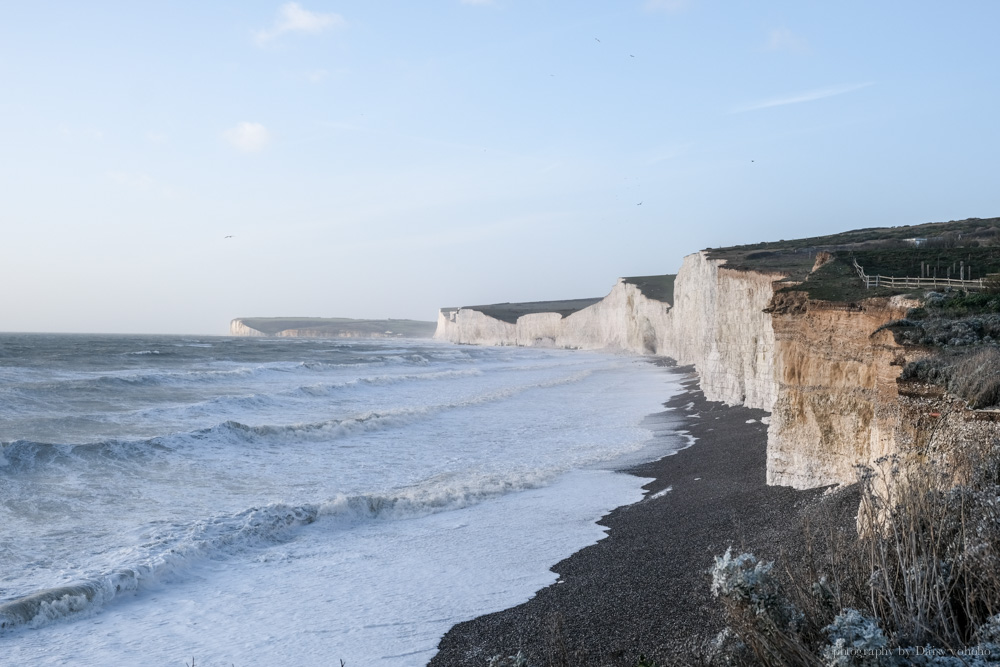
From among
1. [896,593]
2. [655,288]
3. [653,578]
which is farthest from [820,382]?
[655,288]

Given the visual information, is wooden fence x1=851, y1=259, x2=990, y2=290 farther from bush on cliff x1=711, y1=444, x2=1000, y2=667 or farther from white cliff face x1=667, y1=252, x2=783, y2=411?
bush on cliff x1=711, y1=444, x2=1000, y2=667

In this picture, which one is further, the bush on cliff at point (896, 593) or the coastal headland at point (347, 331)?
the coastal headland at point (347, 331)

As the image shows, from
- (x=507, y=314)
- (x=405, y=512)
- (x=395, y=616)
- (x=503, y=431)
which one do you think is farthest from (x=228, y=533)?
(x=507, y=314)

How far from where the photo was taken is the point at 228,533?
1100 cm

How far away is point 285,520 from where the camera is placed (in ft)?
38.8

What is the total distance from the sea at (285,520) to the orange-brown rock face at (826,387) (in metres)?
3.05

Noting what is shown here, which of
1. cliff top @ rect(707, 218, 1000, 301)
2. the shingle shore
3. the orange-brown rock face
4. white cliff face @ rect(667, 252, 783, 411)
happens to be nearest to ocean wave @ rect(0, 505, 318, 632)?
the shingle shore

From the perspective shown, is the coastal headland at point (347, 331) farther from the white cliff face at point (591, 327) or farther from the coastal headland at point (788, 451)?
the coastal headland at point (788, 451)

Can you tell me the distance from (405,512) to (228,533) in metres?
2.95

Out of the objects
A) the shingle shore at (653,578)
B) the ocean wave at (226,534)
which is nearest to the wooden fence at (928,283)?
the shingle shore at (653,578)

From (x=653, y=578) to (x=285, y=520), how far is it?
615 centimetres

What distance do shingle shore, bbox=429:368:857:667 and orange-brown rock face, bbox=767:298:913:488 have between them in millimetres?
519

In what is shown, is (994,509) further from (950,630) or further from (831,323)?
(831,323)

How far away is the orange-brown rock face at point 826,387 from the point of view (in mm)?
10375
